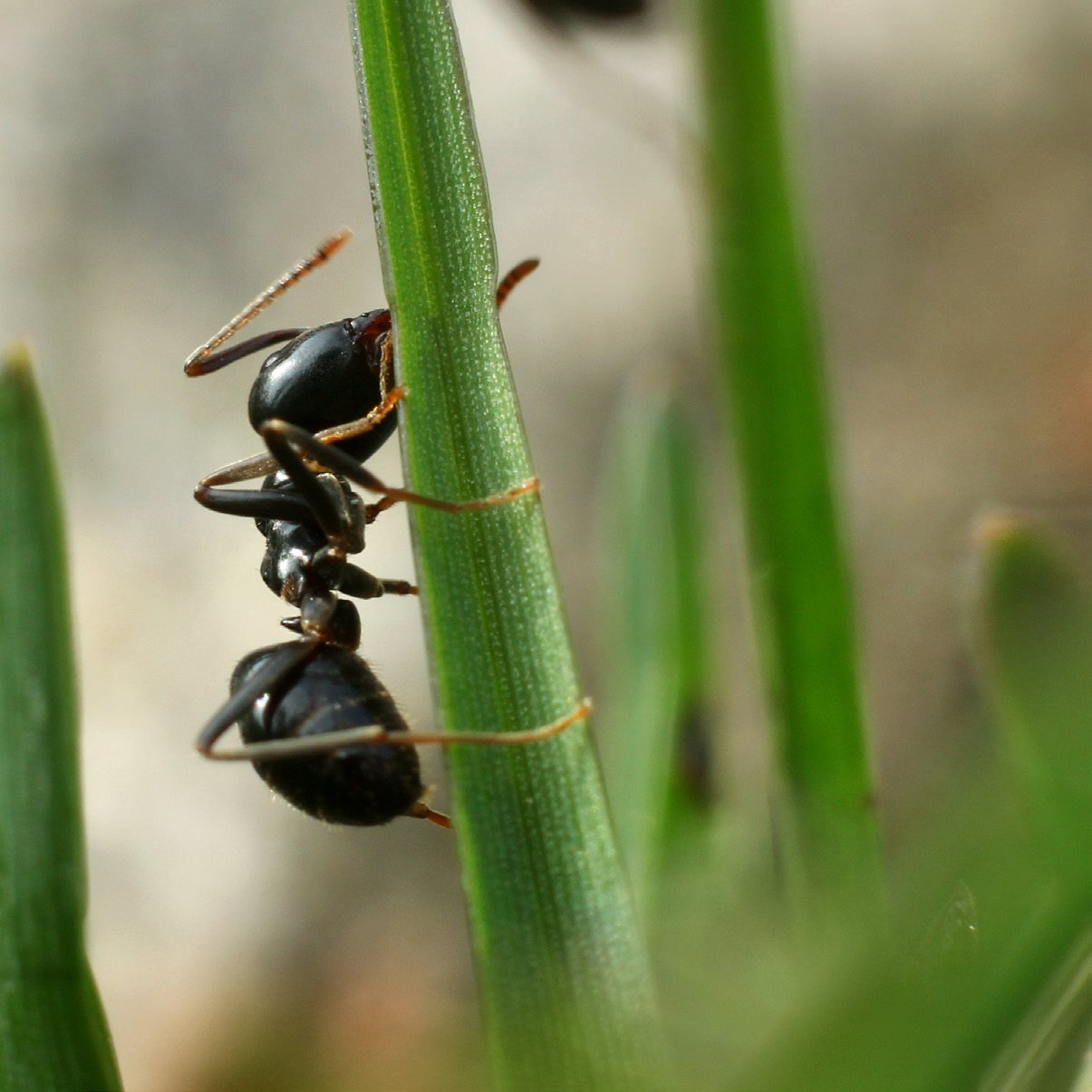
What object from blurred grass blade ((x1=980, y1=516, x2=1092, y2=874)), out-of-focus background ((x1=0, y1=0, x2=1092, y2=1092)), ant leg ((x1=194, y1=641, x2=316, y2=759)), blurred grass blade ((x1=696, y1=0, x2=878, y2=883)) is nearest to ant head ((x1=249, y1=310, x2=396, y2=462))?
ant leg ((x1=194, y1=641, x2=316, y2=759))

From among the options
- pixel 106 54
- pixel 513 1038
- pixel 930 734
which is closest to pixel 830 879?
pixel 513 1038

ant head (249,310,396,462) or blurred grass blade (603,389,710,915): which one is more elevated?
ant head (249,310,396,462)

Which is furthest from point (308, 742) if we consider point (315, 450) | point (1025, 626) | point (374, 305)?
point (374, 305)

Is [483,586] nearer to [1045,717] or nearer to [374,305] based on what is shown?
[1045,717]

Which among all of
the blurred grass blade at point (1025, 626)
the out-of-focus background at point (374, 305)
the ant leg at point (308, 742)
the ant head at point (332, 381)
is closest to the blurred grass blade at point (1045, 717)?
the blurred grass blade at point (1025, 626)

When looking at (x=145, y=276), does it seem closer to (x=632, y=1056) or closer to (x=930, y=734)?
(x=930, y=734)

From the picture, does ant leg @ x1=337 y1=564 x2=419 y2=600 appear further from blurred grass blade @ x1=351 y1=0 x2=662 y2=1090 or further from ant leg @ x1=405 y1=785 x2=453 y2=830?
blurred grass blade @ x1=351 y1=0 x2=662 y2=1090
